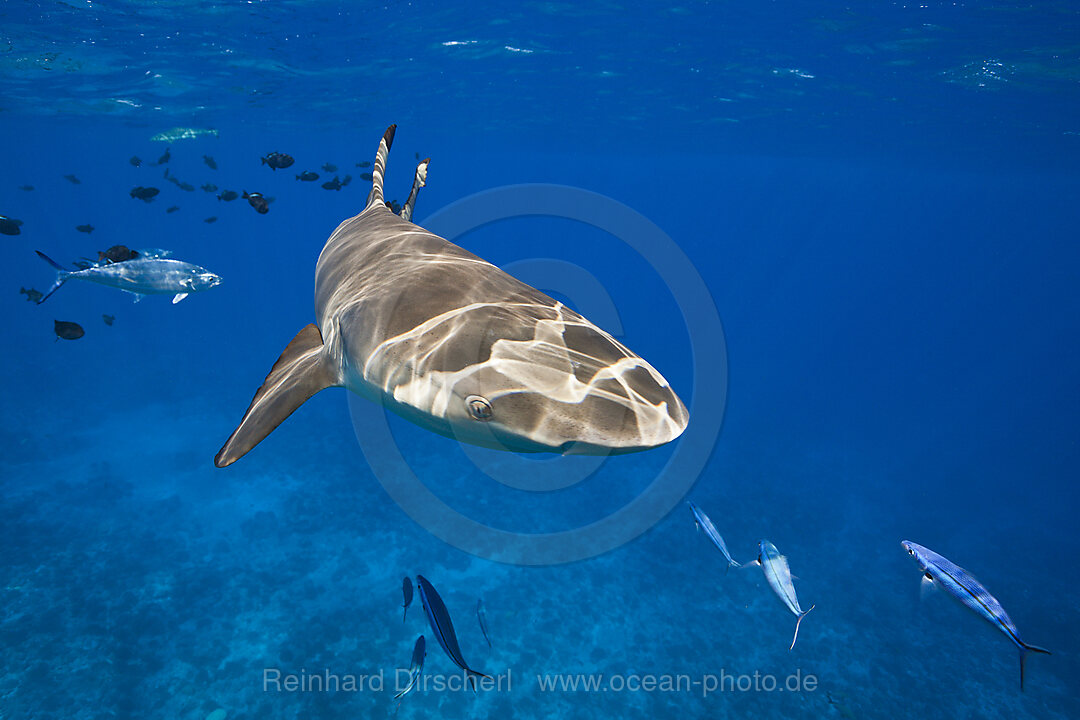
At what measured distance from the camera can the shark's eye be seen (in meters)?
2.01

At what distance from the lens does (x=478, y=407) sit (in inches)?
79.6

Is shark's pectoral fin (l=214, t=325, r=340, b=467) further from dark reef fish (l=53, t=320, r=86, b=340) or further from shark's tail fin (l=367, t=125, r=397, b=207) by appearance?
dark reef fish (l=53, t=320, r=86, b=340)

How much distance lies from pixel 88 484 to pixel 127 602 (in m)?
7.07

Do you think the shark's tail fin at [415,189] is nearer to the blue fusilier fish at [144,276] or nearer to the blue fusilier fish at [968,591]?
the blue fusilier fish at [144,276]

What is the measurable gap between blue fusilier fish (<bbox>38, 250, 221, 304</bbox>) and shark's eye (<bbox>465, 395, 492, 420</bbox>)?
261 inches

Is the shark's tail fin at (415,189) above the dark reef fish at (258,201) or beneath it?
above

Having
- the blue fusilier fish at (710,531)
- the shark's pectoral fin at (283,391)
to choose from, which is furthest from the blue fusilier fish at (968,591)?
the shark's pectoral fin at (283,391)

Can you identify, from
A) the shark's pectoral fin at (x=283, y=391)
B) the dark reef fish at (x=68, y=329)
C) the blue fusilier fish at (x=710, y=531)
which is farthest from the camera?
the dark reef fish at (x=68, y=329)

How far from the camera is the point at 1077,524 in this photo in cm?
2186

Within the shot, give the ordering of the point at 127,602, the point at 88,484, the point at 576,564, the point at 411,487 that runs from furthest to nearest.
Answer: the point at 411,487, the point at 88,484, the point at 576,564, the point at 127,602

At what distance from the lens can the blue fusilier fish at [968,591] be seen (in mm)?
3932

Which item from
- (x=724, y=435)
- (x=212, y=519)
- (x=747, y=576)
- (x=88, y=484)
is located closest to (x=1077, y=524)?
(x=724, y=435)

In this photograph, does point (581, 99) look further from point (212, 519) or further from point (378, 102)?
point (212, 519)

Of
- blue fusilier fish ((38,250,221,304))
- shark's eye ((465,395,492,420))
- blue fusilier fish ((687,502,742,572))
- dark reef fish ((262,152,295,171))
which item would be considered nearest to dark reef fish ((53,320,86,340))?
blue fusilier fish ((38,250,221,304))
